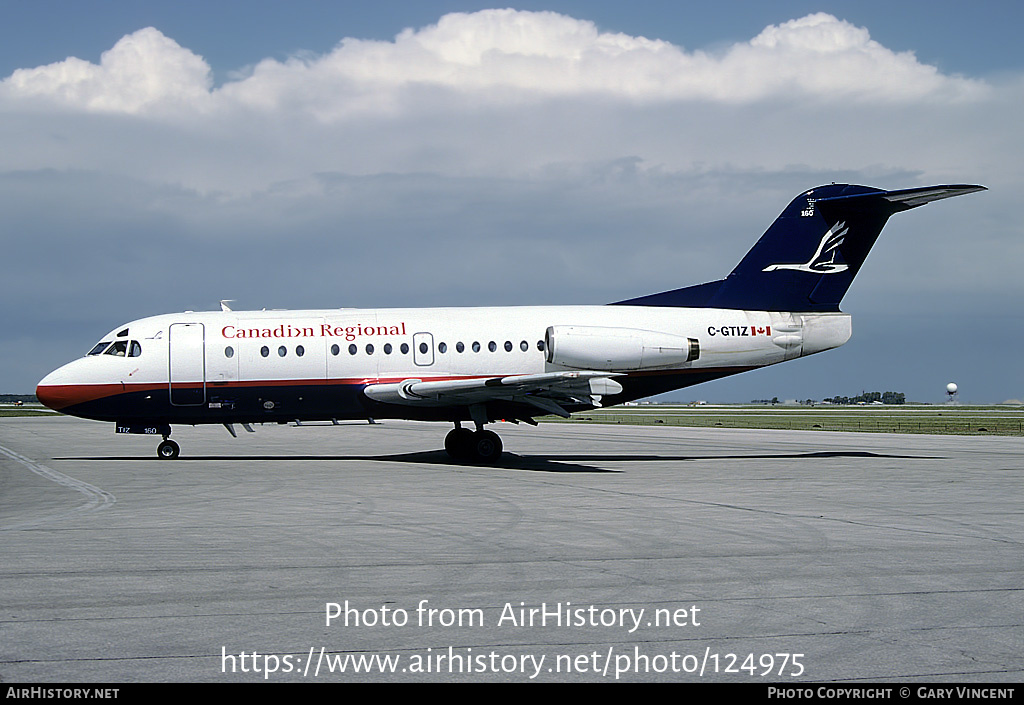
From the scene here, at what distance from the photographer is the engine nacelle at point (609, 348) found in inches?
1005

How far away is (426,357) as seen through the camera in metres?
26.3

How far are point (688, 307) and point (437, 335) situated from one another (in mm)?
7225

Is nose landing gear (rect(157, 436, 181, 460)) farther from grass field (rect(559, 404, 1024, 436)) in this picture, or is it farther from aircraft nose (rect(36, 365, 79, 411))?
grass field (rect(559, 404, 1024, 436))

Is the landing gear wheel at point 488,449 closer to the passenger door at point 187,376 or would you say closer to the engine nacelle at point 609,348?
the engine nacelle at point 609,348

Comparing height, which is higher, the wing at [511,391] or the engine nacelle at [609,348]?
the engine nacelle at [609,348]

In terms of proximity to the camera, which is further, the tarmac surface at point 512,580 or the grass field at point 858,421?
the grass field at point 858,421

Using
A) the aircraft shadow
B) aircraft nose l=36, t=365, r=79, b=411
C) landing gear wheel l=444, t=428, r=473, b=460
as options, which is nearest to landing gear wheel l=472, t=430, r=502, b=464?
the aircraft shadow

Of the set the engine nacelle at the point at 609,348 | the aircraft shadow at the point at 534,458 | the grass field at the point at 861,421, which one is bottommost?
the grass field at the point at 861,421

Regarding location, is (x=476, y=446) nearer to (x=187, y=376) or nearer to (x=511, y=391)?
(x=511, y=391)

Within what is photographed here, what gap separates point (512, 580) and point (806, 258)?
70.7ft

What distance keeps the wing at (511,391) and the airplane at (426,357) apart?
0.21 feet

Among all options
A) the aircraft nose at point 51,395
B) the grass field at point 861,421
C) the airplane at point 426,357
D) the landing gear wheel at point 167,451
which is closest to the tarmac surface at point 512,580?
the airplane at point 426,357

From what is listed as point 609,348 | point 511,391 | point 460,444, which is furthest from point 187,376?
point 609,348
